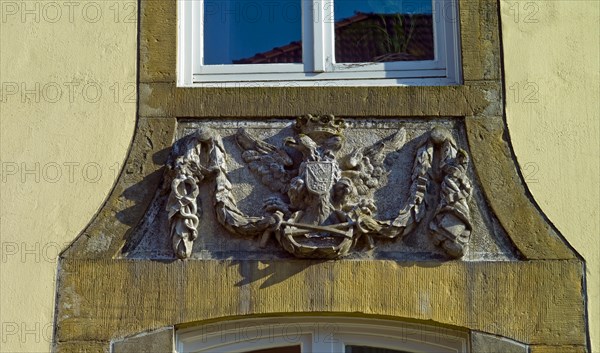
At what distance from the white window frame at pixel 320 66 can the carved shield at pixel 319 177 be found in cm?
63

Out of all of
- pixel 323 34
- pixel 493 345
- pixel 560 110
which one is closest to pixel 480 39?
pixel 560 110

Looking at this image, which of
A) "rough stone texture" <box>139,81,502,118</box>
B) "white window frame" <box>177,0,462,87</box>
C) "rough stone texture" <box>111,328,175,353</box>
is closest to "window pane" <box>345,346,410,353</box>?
"rough stone texture" <box>111,328,175,353</box>

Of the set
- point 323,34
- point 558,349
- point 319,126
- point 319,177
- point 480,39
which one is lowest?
point 558,349

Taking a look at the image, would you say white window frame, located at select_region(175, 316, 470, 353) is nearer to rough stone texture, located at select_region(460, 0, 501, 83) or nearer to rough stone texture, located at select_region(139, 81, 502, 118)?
rough stone texture, located at select_region(139, 81, 502, 118)

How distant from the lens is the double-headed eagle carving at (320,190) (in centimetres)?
634

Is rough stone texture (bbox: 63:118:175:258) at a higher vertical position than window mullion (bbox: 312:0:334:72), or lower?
lower

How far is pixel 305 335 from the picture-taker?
636cm

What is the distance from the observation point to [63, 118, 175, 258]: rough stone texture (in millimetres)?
6457

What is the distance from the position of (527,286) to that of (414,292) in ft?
2.05

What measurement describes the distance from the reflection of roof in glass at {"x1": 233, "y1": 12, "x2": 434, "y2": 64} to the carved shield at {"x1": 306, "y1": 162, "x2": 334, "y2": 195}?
80cm

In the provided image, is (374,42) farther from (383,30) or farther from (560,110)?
(560,110)

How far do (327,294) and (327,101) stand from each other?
3.80 ft

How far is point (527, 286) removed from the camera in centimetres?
629

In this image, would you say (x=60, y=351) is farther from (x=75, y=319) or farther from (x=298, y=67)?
(x=298, y=67)
